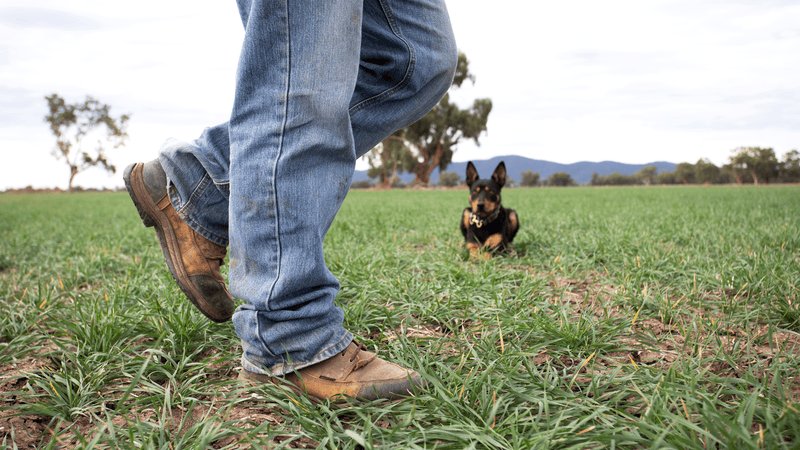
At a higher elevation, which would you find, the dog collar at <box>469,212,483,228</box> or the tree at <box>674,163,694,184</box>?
the tree at <box>674,163,694,184</box>

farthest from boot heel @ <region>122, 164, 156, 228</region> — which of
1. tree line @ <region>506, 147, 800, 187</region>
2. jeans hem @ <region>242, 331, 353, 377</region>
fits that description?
tree line @ <region>506, 147, 800, 187</region>

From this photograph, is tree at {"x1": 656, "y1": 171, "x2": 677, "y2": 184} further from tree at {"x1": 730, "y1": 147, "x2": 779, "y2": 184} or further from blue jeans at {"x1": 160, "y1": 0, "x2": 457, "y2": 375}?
blue jeans at {"x1": 160, "y1": 0, "x2": 457, "y2": 375}

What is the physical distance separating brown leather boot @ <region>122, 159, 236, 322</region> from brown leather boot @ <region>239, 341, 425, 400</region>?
1.55ft

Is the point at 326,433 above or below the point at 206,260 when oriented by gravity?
below

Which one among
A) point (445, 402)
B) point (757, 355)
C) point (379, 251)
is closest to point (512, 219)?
point (379, 251)

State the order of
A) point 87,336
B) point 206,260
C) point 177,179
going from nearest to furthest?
1. point 177,179
2. point 206,260
3. point 87,336

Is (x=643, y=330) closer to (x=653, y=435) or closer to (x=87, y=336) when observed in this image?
(x=653, y=435)

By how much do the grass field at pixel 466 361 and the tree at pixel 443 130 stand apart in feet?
113

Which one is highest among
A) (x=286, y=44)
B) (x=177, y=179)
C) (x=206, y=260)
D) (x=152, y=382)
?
(x=286, y=44)

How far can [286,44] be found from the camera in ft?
4.07

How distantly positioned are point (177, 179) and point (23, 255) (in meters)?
4.68

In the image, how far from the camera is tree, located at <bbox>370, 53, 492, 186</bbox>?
36906 mm

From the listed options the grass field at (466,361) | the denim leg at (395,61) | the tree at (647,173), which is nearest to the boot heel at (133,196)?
the grass field at (466,361)

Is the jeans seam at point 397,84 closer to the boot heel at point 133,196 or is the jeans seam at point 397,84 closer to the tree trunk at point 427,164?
the boot heel at point 133,196
